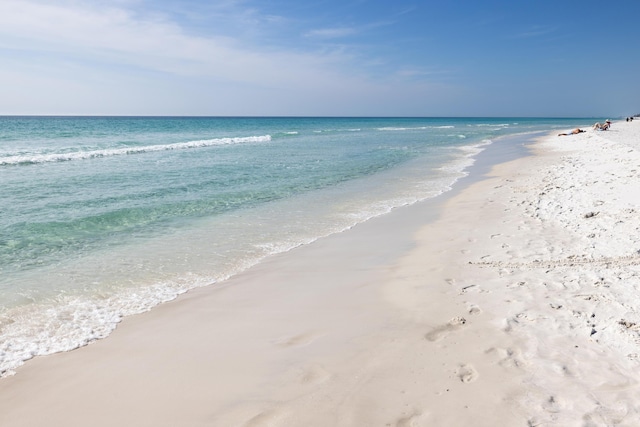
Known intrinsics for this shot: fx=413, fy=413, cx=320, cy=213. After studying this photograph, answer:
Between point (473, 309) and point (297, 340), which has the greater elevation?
point (473, 309)

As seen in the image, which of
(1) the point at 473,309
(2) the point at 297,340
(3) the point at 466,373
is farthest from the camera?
(1) the point at 473,309

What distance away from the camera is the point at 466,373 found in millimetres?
3869

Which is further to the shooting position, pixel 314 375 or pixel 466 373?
pixel 314 375

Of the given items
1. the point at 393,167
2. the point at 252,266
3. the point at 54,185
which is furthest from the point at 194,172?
the point at 252,266

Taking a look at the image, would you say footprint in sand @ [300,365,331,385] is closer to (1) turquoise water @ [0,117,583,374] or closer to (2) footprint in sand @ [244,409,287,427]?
(2) footprint in sand @ [244,409,287,427]

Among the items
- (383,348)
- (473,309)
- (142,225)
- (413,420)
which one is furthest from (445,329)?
(142,225)

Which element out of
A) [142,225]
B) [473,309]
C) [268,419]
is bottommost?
[268,419]

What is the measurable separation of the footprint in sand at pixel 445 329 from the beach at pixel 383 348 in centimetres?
2

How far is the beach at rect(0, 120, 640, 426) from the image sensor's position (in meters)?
3.45

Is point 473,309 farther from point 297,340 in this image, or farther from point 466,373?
point 297,340

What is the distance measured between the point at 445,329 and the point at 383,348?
83 centimetres

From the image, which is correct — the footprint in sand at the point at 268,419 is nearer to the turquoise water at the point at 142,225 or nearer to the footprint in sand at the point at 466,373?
the footprint in sand at the point at 466,373

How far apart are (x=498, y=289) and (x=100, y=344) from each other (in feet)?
16.7

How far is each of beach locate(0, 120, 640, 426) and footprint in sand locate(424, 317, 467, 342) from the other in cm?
2
